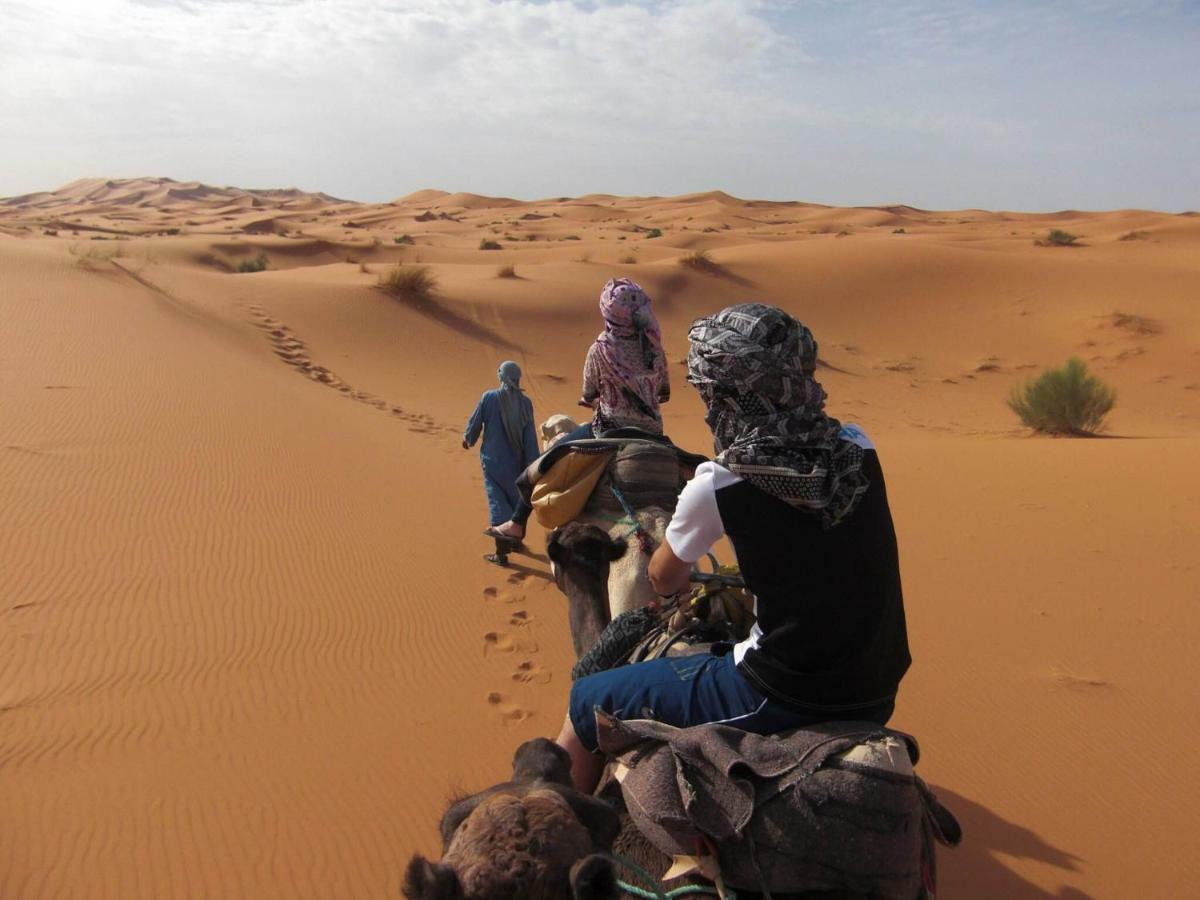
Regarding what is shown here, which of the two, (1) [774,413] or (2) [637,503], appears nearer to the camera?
(1) [774,413]

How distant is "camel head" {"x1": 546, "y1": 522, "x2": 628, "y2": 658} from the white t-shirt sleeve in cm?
154

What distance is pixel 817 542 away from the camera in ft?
7.72

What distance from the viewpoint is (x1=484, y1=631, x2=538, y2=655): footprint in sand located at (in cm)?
614

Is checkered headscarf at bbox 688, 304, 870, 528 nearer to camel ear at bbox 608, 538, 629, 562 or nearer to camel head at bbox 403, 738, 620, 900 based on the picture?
camel head at bbox 403, 738, 620, 900

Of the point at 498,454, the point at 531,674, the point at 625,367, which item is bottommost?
the point at 531,674

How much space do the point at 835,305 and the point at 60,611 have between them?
73.2ft

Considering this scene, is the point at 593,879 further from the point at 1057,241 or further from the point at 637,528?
the point at 1057,241

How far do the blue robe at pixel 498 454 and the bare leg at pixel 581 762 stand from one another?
17.3 feet

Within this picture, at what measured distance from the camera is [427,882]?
177 centimetres

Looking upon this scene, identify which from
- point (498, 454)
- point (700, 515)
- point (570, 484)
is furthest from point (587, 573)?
point (498, 454)

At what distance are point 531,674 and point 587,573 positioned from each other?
1.88 meters

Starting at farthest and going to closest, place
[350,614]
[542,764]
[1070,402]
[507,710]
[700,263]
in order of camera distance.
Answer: [700,263], [1070,402], [350,614], [507,710], [542,764]

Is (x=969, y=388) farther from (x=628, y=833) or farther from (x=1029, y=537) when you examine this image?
(x=628, y=833)

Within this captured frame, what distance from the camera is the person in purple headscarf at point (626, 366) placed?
16.9 ft
